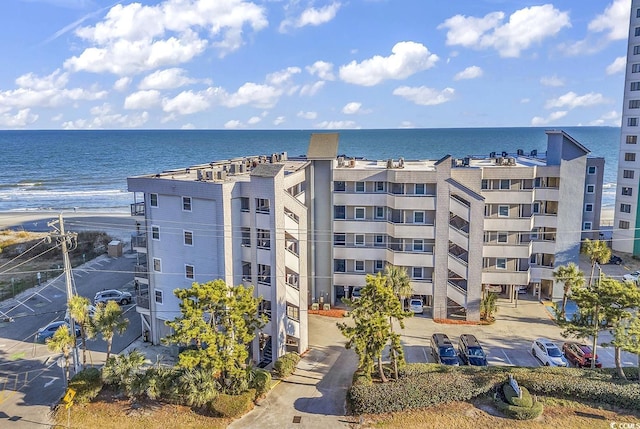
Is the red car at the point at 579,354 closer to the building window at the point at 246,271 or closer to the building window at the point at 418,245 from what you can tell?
the building window at the point at 418,245

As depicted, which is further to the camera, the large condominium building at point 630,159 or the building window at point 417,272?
the large condominium building at point 630,159

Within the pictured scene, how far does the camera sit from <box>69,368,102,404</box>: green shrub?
1097 inches

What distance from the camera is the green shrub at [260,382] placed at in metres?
28.6

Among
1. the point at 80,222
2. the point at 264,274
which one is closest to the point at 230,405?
the point at 264,274

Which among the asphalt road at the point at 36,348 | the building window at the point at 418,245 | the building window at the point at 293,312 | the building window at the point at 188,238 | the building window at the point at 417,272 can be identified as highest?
the building window at the point at 188,238

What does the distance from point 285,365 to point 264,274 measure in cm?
629

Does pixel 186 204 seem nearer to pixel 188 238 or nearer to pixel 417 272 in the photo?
pixel 188 238

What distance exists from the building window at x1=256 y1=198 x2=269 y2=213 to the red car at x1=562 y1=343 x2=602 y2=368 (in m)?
23.7

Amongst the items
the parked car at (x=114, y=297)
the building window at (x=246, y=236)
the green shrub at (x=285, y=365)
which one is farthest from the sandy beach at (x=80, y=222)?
the green shrub at (x=285, y=365)

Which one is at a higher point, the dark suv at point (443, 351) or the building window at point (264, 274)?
the building window at point (264, 274)

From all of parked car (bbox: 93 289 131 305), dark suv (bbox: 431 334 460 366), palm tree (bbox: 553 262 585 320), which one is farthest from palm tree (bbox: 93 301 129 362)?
palm tree (bbox: 553 262 585 320)

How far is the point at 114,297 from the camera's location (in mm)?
46531

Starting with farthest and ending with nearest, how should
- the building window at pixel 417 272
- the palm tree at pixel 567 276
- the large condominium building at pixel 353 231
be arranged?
the building window at pixel 417 272, the palm tree at pixel 567 276, the large condominium building at pixel 353 231

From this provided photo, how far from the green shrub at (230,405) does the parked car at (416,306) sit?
19.9 metres
